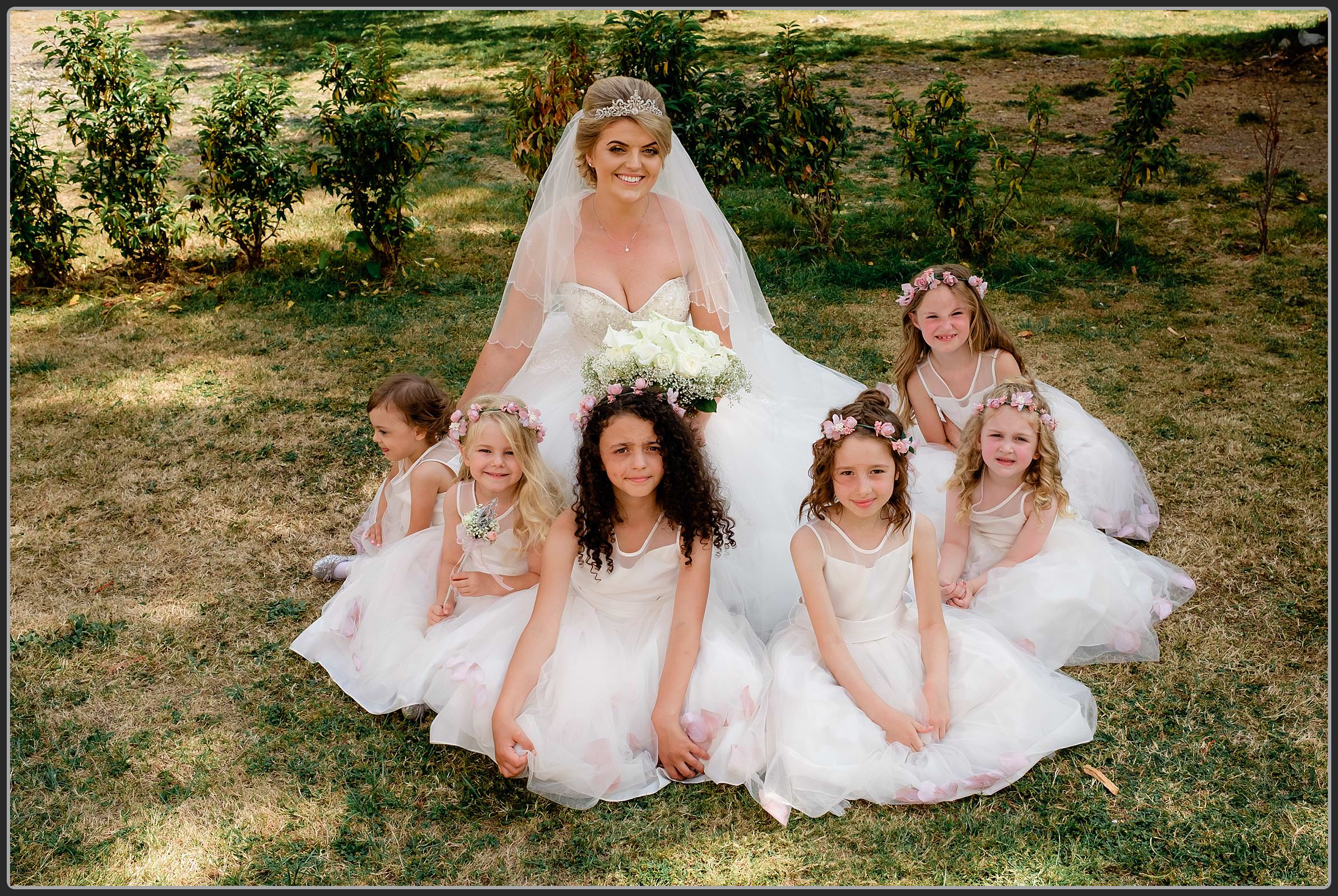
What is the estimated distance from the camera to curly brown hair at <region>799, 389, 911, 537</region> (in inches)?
145

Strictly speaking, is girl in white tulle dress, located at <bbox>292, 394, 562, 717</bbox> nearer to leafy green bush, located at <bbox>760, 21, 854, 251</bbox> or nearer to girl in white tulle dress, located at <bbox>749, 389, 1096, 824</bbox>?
girl in white tulle dress, located at <bbox>749, 389, 1096, 824</bbox>

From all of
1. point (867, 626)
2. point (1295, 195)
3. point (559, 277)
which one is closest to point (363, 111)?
point (559, 277)

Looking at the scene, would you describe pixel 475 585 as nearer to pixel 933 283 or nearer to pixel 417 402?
pixel 417 402

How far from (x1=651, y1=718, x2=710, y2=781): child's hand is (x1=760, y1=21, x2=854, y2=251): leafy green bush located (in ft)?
17.4

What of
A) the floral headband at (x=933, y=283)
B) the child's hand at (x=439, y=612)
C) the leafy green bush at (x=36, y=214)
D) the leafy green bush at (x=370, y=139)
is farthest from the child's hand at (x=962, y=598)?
the leafy green bush at (x=36, y=214)

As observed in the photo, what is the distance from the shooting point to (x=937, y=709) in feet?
11.6

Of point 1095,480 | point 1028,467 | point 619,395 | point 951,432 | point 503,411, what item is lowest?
point 1095,480

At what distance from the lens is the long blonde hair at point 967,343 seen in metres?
4.86

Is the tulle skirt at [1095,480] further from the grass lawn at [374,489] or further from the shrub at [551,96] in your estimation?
the shrub at [551,96]

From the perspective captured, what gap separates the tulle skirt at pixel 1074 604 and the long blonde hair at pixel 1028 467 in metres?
0.20

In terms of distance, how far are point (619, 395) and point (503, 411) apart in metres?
0.51

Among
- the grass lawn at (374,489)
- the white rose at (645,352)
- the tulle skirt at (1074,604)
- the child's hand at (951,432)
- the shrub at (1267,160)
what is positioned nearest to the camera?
the grass lawn at (374,489)

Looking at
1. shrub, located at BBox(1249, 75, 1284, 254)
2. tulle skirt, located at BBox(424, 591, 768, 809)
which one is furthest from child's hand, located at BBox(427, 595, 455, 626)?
shrub, located at BBox(1249, 75, 1284, 254)

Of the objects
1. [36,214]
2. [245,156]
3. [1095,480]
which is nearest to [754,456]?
[1095,480]
